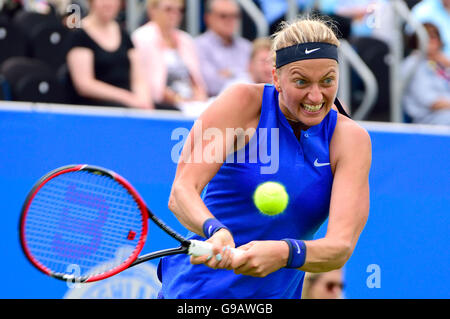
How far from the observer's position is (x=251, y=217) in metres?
3.65

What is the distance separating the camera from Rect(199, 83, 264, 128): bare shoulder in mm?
3568

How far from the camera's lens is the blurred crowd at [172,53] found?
6109 mm

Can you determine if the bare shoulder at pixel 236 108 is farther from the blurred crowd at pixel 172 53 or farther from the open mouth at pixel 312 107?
the blurred crowd at pixel 172 53

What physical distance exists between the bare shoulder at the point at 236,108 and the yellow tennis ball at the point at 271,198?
27 centimetres

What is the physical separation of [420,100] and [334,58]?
3595 millimetres

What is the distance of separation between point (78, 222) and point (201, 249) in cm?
135

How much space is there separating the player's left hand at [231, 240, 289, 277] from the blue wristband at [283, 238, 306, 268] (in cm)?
2

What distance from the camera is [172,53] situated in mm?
6492

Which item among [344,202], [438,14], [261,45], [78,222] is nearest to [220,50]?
[261,45]

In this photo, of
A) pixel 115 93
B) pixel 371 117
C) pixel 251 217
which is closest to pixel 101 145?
pixel 115 93

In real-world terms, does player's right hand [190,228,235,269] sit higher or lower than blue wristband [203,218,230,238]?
lower

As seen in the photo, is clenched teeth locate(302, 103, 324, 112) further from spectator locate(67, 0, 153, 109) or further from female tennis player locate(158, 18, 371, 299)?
spectator locate(67, 0, 153, 109)

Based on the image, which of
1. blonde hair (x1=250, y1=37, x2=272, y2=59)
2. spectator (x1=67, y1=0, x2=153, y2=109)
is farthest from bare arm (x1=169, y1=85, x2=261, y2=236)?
blonde hair (x1=250, y1=37, x2=272, y2=59)

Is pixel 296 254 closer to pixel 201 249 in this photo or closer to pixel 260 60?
pixel 201 249
